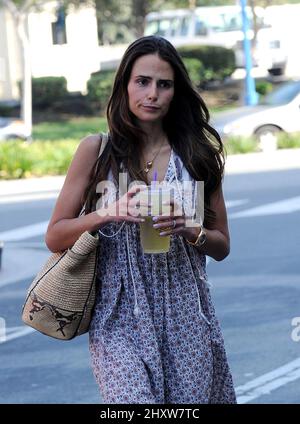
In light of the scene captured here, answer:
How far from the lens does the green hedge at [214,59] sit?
39688 mm

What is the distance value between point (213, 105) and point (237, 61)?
470cm

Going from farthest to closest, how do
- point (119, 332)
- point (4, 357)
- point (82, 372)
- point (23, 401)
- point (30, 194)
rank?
point (30, 194)
point (4, 357)
point (82, 372)
point (23, 401)
point (119, 332)

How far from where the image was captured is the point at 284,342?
786cm

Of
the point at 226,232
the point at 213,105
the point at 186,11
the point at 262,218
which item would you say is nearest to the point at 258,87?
the point at 213,105

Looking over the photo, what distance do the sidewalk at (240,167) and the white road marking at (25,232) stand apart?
11.2 ft

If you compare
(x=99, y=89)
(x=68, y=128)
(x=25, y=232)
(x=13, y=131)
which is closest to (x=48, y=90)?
(x=99, y=89)

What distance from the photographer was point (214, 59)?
40.1 metres

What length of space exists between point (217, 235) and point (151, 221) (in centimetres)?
39

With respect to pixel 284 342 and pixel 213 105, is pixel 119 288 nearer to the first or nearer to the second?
pixel 284 342

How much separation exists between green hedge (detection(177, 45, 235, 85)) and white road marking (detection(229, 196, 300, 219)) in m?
24.6

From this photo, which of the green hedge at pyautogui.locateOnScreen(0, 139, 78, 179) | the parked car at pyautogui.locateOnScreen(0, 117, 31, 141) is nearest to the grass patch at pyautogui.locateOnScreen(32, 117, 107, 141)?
the parked car at pyautogui.locateOnScreen(0, 117, 31, 141)

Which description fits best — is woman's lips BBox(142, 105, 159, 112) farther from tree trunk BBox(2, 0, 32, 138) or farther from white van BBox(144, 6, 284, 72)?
white van BBox(144, 6, 284, 72)

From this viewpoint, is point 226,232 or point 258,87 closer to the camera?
point 226,232

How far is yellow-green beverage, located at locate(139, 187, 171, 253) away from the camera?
3.45 meters
